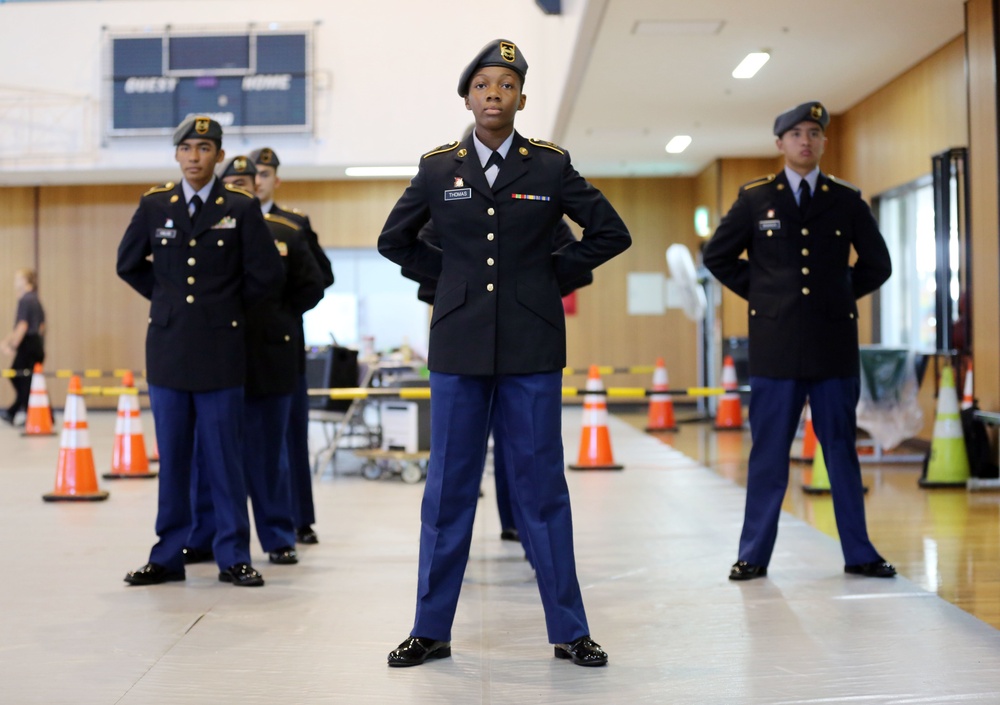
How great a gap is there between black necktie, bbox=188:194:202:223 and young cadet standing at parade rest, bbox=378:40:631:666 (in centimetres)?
148

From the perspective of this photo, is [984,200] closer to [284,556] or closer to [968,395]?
[968,395]

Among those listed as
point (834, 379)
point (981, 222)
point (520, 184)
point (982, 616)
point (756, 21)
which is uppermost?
point (756, 21)

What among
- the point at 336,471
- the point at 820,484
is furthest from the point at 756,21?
the point at 336,471

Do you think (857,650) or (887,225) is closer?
(857,650)

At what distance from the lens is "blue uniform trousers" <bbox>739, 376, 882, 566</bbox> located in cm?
475

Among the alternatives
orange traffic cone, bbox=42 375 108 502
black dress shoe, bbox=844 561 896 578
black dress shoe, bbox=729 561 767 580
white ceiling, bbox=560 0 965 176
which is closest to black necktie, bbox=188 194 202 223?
black dress shoe, bbox=729 561 767 580

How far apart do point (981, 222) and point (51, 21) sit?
46.8 ft

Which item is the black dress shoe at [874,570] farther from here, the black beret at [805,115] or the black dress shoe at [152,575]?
the black dress shoe at [152,575]

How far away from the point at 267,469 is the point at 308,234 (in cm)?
126

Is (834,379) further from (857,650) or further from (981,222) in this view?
(981,222)

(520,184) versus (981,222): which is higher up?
(981,222)

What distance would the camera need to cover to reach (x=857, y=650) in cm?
355

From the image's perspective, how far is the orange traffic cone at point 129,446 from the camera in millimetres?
8703

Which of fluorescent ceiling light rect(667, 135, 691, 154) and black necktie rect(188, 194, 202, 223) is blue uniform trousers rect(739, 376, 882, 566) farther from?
fluorescent ceiling light rect(667, 135, 691, 154)
